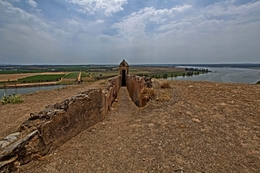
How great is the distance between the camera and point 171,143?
369cm

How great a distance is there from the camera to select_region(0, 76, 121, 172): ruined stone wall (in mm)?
2906

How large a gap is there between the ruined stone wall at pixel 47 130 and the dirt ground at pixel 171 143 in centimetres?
19

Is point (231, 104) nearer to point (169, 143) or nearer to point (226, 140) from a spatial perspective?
point (226, 140)

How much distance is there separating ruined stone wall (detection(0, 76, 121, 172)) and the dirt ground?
0.64ft

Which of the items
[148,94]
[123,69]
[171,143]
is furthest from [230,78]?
[171,143]

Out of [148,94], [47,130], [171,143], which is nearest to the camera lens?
[47,130]

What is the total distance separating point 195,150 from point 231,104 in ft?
11.1

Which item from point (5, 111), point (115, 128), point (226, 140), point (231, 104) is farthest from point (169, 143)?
point (5, 111)

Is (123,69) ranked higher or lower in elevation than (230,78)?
higher

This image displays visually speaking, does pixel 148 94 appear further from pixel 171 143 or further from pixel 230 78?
pixel 230 78

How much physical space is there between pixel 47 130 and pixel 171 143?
Result: 2.93 metres

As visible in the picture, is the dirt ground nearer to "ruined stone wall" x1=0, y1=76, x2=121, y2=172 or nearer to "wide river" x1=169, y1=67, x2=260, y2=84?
"ruined stone wall" x1=0, y1=76, x2=121, y2=172

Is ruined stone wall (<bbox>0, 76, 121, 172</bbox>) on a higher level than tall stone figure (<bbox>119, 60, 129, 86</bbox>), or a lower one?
lower

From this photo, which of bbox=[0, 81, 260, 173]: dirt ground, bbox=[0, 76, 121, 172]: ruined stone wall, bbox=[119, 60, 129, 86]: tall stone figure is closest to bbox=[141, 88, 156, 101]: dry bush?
bbox=[0, 81, 260, 173]: dirt ground
